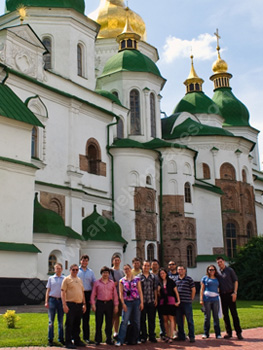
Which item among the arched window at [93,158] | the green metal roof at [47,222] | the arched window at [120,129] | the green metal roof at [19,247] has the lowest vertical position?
the green metal roof at [19,247]

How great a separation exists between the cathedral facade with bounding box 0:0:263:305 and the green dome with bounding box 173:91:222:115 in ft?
15.0

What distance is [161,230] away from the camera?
27812 mm

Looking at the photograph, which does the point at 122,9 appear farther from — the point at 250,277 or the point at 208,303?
the point at 208,303

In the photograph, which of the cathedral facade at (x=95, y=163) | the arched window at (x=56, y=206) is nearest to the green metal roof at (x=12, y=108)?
the cathedral facade at (x=95, y=163)

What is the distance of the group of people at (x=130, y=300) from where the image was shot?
9055 mm

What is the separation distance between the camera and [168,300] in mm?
9977

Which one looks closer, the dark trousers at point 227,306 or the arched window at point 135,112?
the dark trousers at point 227,306

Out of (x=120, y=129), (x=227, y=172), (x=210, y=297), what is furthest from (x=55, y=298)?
(x=227, y=172)

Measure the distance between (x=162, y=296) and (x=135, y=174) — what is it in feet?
53.2

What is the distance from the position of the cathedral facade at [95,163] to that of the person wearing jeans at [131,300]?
7989 millimetres

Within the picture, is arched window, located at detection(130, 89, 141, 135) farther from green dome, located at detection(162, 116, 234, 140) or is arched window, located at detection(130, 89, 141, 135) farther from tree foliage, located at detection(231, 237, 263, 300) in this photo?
tree foliage, located at detection(231, 237, 263, 300)

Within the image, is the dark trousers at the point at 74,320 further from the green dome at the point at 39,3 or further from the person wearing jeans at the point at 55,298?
the green dome at the point at 39,3

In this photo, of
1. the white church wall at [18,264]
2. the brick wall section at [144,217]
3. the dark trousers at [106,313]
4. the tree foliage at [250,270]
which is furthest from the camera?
the brick wall section at [144,217]

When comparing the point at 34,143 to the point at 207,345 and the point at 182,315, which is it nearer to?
the point at 182,315
